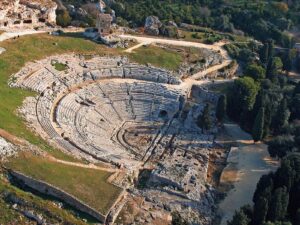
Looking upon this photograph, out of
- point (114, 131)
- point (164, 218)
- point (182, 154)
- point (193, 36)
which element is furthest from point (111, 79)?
point (164, 218)

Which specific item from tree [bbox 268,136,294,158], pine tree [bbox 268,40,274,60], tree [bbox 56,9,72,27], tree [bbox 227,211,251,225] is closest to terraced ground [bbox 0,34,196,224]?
tree [bbox 56,9,72,27]

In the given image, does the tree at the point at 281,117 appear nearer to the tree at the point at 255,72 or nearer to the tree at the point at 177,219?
the tree at the point at 255,72

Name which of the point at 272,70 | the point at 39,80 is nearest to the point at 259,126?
the point at 272,70

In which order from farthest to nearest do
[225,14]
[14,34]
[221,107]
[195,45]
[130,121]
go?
1. [225,14]
2. [195,45]
3. [14,34]
4. [221,107]
5. [130,121]

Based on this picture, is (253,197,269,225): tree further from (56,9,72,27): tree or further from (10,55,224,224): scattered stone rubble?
(56,9,72,27): tree

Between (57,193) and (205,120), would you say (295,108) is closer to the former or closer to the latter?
(205,120)

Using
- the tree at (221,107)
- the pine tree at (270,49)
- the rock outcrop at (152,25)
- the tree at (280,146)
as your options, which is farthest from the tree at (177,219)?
the pine tree at (270,49)
